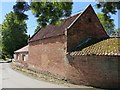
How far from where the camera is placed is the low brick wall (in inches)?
789

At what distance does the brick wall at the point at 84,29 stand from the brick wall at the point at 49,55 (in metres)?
1.17

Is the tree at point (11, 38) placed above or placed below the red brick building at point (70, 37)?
above

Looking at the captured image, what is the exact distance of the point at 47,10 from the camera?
10.1 m

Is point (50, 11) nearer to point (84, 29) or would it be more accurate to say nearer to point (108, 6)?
point (108, 6)

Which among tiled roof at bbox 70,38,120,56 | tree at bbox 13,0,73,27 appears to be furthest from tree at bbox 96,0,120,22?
tiled roof at bbox 70,38,120,56

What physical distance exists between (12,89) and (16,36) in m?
54.7

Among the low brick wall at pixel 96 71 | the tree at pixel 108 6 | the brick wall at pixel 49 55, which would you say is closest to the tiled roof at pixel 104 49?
the low brick wall at pixel 96 71

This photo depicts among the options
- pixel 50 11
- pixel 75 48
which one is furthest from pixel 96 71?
pixel 50 11

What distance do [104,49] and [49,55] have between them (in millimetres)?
10334

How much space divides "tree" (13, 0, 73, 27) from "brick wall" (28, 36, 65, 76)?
15.8m

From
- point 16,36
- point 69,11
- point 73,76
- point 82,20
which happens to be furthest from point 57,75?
point 16,36

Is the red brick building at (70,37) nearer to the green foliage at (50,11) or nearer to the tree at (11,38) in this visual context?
the green foliage at (50,11)

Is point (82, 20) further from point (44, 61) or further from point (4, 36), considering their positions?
point (4, 36)

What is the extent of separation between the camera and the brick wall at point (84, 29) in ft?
84.7
